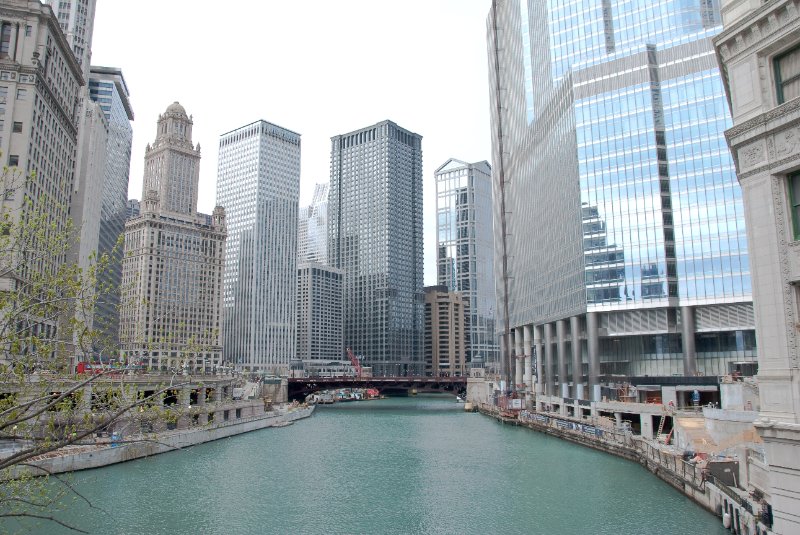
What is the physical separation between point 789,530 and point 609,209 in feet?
352

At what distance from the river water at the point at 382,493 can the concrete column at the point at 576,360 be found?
23.3 metres

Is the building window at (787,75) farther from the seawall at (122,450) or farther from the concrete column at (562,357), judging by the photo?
the concrete column at (562,357)

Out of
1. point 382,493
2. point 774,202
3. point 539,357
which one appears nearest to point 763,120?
point 774,202

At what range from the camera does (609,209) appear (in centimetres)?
12450

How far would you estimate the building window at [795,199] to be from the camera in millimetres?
25438

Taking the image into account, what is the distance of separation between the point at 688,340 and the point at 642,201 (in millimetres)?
28182

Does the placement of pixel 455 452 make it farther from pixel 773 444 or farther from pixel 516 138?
pixel 516 138

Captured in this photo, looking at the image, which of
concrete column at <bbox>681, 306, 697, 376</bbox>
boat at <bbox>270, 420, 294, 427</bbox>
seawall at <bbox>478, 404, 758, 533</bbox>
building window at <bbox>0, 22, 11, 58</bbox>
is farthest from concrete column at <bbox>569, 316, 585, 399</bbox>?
building window at <bbox>0, 22, 11, 58</bbox>

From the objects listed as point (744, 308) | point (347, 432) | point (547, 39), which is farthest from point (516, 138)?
point (347, 432)

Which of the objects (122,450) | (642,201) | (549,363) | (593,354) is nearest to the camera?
(122,450)

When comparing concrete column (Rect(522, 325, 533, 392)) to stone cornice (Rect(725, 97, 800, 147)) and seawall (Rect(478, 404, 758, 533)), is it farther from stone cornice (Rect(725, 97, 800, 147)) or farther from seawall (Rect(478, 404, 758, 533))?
stone cornice (Rect(725, 97, 800, 147))

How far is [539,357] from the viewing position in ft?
527

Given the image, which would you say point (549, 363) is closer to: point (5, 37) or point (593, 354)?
point (593, 354)

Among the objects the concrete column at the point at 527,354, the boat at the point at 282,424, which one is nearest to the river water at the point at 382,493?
the boat at the point at 282,424
